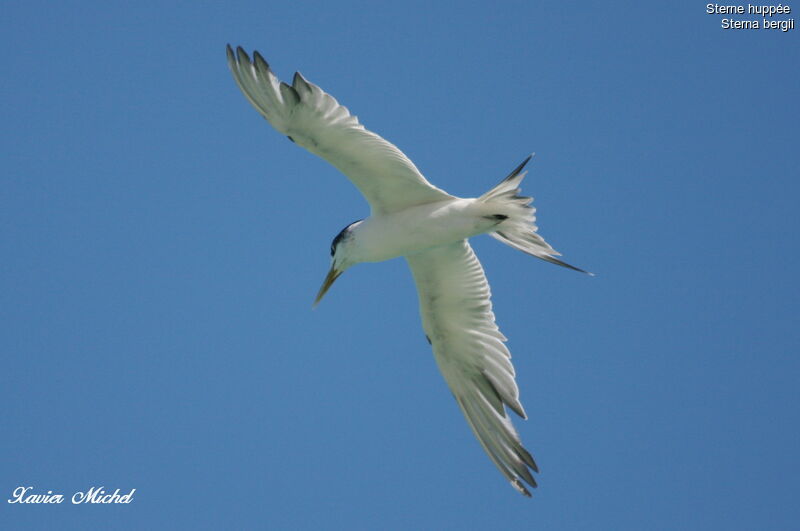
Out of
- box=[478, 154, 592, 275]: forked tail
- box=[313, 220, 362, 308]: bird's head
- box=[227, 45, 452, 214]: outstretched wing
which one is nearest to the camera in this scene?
box=[227, 45, 452, 214]: outstretched wing

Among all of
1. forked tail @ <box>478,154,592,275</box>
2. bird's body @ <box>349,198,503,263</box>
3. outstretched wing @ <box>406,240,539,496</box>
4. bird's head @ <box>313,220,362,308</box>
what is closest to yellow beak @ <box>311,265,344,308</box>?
bird's head @ <box>313,220,362,308</box>

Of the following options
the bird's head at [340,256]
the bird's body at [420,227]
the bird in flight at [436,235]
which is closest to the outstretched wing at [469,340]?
the bird in flight at [436,235]

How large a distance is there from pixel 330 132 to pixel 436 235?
1.19m

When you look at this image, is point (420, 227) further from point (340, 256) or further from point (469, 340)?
point (469, 340)

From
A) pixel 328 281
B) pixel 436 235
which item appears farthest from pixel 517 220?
pixel 328 281

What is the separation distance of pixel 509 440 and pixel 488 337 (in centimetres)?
88

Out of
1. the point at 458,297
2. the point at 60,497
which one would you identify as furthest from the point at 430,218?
the point at 60,497

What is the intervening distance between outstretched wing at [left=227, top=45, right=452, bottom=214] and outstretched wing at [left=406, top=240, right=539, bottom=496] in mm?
765

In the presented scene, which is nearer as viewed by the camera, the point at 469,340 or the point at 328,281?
the point at 328,281

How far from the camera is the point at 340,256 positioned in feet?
25.5

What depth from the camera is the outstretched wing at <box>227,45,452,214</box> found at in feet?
21.9

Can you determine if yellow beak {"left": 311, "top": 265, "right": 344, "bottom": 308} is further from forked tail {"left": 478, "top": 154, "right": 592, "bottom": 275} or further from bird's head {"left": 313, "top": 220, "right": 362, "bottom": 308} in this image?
forked tail {"left": 478, "top": 154, "right": 592, "bottom": 275}

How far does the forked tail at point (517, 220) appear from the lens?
24.1ft

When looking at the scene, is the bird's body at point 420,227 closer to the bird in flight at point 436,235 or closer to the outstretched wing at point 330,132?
the bird in flight at point 436,235
